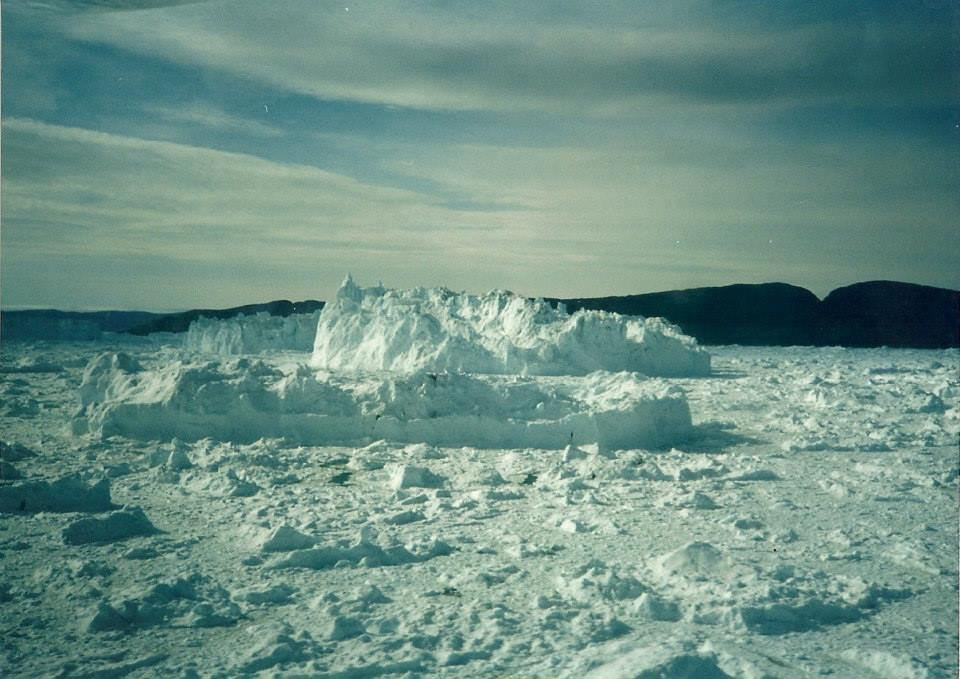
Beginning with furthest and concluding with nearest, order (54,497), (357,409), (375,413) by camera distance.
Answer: (357,409)
(375,413)
(54,497)

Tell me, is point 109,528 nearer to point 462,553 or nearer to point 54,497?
point 54,497

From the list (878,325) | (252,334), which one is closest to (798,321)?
(878,325)

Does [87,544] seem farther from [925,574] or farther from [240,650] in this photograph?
[925,574]

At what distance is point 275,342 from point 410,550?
23.4 meters

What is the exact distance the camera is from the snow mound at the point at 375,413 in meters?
7.68

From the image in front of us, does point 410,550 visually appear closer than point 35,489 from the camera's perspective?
Yes

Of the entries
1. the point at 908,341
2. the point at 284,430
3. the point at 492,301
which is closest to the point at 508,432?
the point at 284,430

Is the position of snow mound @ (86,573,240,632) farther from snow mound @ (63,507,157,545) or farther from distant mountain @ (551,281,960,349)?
distant mountain @ (551,281,960,349)

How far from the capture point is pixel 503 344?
58.3ft

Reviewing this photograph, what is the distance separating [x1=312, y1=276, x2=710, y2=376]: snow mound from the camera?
56.2 feet

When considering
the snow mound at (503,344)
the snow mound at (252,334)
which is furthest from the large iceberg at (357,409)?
the snow mound at (252,334)

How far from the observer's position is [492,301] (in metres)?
21.8

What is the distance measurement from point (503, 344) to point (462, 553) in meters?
13.7

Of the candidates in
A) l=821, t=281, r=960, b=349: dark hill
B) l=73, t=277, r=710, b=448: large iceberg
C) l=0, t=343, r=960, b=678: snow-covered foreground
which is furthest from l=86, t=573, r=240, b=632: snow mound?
l=821, t=281, r=960, b=349: dark hill
